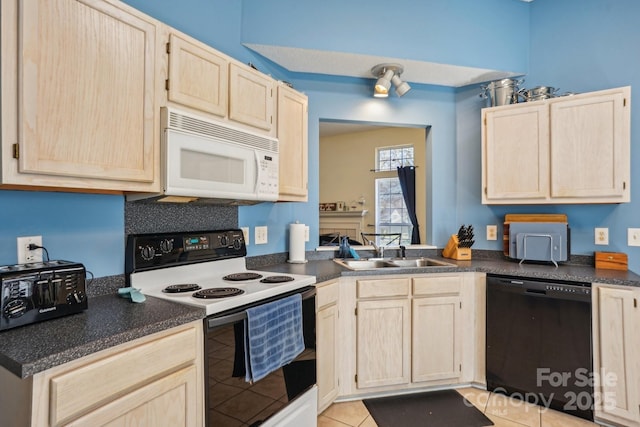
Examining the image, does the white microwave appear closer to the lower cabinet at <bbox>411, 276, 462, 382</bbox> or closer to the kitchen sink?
the kitchen sink

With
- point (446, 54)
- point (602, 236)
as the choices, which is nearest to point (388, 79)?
point (446, 54)

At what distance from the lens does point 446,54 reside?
253cm

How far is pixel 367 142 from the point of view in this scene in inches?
233

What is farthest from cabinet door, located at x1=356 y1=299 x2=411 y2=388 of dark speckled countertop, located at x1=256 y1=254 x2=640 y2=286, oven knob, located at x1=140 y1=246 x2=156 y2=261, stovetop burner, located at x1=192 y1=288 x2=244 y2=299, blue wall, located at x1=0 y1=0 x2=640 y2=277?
oven knob, located at x1=140 y1=246 x2=156 y2=261

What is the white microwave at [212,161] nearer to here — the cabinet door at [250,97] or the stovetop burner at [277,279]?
the cabinet door at [250,97]

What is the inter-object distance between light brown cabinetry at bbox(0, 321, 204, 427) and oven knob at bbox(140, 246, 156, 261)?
55 cm

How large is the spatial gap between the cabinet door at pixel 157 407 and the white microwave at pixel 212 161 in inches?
29.9

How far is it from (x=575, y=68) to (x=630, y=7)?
18.4 inches

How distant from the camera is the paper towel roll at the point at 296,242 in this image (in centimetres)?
249

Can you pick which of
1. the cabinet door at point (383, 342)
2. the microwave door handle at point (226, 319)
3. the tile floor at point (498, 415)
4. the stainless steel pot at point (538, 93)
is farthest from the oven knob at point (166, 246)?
the stainless steel pot at point (538, 93)

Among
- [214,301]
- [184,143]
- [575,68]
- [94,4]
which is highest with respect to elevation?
[575,68]

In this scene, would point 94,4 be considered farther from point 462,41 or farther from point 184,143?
point 462,41

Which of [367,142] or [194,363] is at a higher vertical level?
[367,142]

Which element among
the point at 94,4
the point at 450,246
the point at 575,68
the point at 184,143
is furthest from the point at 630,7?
the point at 94,4
